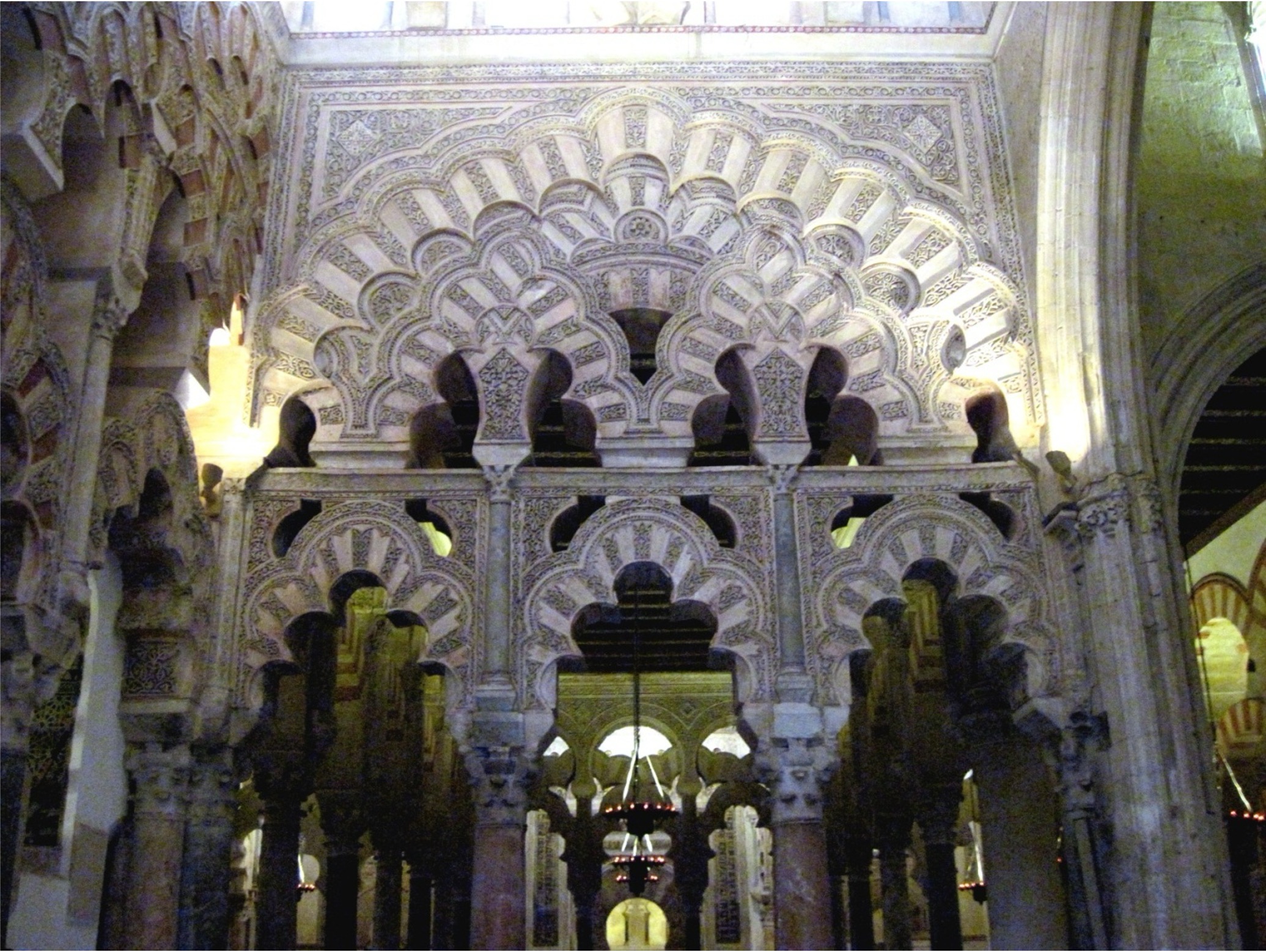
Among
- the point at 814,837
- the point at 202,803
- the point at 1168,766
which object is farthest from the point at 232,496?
the point at 1168,766

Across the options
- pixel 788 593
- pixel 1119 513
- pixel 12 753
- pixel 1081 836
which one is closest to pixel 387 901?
pixel 788 593

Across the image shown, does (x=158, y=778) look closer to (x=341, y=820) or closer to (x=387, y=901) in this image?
(x=341, y=820)

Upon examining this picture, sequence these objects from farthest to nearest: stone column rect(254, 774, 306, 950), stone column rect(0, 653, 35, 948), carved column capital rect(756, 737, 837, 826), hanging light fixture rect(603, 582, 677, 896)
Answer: hanging light fixture rect(603, 582, 677, 896)
stone column rect(254, 774, 306, 950)
carved column capital rect(756, 737, 837, 826)
stone column rect(0, 653, 35, 948)

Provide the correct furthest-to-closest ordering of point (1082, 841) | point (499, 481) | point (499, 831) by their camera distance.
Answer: point (499, 481) → point (499, 831) → point (1082, 841)

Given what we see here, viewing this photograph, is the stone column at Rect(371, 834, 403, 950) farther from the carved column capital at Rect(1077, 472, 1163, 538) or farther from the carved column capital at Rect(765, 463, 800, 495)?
the carved column capital at Rect(1077, 472, 1163, 538)

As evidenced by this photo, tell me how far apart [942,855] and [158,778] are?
21.8 feet

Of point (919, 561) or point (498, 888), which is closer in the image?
point (498, 888)

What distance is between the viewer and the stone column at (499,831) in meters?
8.01

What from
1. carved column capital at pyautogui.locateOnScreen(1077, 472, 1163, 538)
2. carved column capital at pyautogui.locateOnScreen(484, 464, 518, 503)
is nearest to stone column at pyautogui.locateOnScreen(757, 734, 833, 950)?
carved column capital at pyautogui.locateOnScreen(1077, 472, 1163, 538)

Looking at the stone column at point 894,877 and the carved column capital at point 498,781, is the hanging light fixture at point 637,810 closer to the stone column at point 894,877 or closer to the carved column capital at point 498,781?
the carved column capital at point 498,781

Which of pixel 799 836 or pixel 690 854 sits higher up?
pixel 690 854

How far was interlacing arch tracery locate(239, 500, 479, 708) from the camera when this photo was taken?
8.34m

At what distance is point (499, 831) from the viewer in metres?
8.10

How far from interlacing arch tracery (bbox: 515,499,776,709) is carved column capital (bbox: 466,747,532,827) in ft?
1.09
